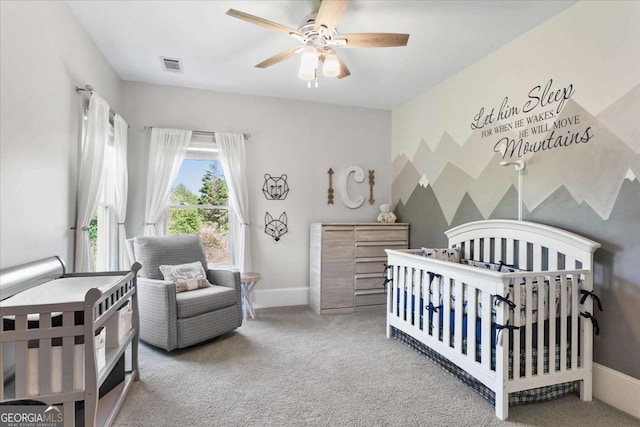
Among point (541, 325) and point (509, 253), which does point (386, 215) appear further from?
point (541, 325)

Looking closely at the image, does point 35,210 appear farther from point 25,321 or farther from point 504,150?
point 504,150

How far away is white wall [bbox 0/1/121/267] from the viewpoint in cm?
162

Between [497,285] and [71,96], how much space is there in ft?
9.82

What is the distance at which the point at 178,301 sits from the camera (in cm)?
262

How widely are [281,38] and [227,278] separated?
2.14 meters

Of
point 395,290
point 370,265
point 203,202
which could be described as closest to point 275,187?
point 203,202

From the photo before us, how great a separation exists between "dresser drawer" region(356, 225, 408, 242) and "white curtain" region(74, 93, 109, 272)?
252 centimetres

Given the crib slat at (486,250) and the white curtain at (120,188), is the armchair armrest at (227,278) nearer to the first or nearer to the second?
the white curtain at (120,188)

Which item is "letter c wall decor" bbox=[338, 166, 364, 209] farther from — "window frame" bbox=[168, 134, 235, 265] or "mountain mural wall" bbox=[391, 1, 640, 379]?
"window frame" bbox=[168, 134, 235, 265]

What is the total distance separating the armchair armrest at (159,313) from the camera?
2.54m

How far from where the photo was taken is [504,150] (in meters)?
2.75

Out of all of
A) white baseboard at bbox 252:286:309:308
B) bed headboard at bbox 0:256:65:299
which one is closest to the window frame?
white baseboard at bbox 252:286:309:308

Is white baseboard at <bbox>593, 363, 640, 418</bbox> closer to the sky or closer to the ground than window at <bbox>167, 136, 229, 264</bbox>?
closer to the ground

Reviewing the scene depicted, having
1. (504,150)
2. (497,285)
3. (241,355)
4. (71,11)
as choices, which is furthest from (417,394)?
(71,11)
